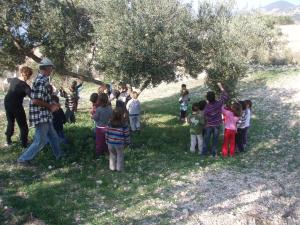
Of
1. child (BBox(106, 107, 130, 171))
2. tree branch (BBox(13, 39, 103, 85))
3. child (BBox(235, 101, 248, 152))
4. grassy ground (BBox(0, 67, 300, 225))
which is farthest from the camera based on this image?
tree branch (BBox(13, 39, 103, 85))

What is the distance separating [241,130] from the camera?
13164mm

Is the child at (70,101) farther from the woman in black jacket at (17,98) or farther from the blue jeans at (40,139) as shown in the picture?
the blue jeans at (40,139)

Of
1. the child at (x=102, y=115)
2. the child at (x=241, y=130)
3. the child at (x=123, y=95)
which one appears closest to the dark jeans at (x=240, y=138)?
the child at (x=241, y=130)

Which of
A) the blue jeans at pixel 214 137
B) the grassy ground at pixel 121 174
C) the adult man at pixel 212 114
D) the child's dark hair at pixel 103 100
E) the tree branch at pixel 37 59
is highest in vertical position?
the tree branch at pixel 37 59

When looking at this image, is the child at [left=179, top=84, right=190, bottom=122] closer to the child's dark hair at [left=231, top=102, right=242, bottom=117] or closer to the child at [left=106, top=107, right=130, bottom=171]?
the child's dark hair at [left=231, top=102, right=242, bottom=117]

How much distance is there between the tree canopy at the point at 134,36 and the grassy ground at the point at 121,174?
226 centimetres

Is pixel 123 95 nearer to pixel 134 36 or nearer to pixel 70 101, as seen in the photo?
pixel 70 101

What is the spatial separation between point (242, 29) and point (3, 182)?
9.45 m

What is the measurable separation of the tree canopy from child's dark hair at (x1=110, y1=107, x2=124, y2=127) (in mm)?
2660

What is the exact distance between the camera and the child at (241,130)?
13.1 m

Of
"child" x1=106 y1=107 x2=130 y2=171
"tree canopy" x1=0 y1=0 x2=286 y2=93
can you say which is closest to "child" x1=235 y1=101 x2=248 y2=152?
"tree canopy" x1=0 y1=0 x2=286 y2=93

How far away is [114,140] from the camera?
34.9 feet

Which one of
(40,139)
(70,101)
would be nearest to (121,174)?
(40,139)

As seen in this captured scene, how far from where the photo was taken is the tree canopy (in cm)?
1289
